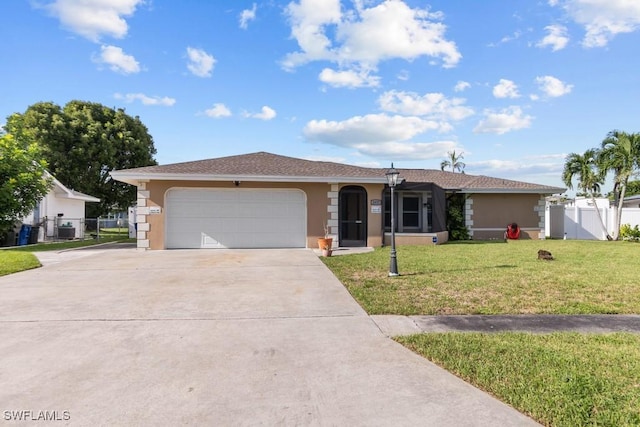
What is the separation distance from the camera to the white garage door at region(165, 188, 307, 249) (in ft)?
46.2

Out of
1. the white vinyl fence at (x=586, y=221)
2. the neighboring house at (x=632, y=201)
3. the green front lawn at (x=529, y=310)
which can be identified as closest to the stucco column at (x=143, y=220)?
the green front lawn at (x=529, y=310)

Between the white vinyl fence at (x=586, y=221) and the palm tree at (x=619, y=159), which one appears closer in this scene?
the palm tree at (x=619, y=159)

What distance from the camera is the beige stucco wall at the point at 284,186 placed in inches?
542

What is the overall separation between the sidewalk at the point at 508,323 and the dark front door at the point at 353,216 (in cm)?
985

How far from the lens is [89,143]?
23.7m

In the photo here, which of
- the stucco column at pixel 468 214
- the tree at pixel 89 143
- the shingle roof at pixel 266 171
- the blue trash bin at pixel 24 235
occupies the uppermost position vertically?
the tree at pixel 89 143

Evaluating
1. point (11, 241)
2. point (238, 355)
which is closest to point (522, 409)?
point (238, 355)

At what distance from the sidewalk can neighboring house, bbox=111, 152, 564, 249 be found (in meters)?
9.48

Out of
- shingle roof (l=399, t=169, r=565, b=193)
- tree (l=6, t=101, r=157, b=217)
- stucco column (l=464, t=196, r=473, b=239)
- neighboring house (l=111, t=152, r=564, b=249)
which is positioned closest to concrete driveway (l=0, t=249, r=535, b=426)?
neighboring house (l=111, t=152, r=564, b=249)

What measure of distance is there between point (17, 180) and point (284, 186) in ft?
34.4

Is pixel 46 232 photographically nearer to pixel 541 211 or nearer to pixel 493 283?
pixel 493 283

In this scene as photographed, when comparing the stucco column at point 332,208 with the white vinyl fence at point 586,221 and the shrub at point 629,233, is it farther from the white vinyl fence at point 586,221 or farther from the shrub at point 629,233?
the shrub at point 629,233

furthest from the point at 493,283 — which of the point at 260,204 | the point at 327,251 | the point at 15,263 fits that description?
the point at 15,263

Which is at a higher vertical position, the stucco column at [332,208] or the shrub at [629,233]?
the stucco column at [332,208]
